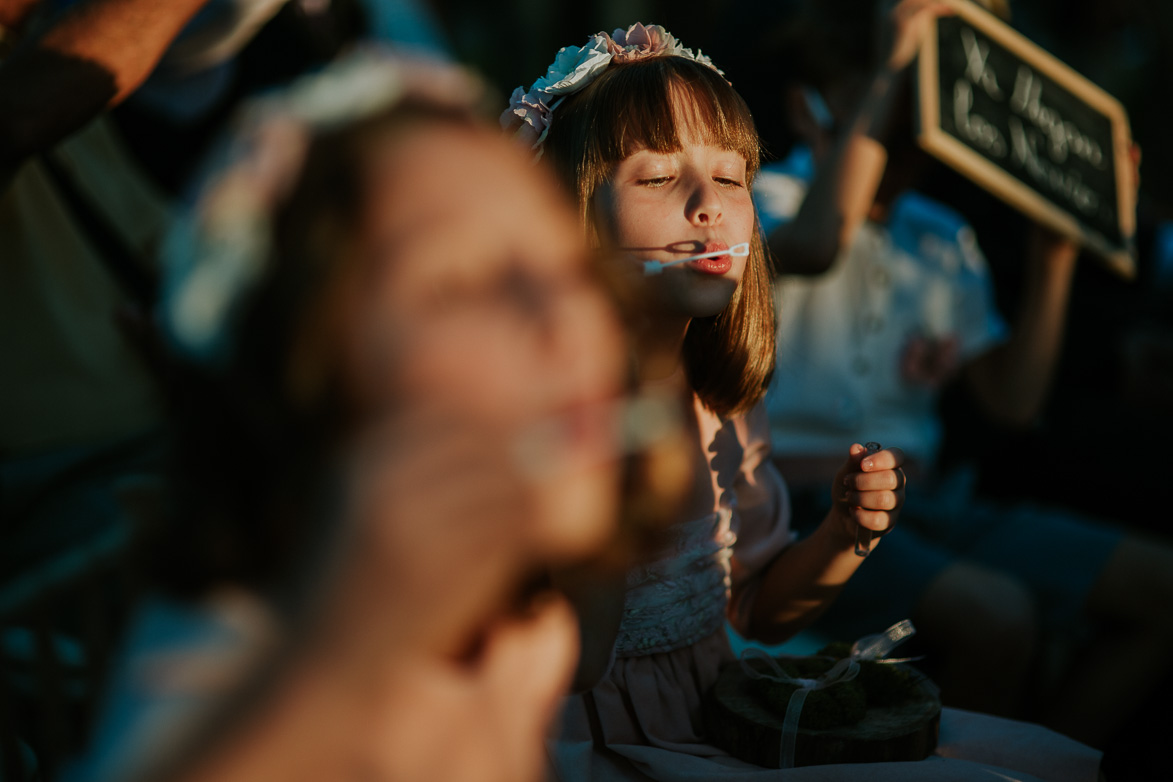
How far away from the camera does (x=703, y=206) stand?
4.03ft

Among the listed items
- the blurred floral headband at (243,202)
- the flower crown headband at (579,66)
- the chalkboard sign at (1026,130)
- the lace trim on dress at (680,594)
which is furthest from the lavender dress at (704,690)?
the chalkboard sign at (1026,130)

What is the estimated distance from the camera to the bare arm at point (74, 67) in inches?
54.9

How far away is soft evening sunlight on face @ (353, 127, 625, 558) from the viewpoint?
0.62 m

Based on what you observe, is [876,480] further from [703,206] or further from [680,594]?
[703,206]

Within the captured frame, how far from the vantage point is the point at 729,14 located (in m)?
3.55

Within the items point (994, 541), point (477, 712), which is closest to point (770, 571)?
point (477, 712)

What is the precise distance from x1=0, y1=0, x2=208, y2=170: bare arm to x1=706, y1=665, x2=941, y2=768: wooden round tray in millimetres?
1281

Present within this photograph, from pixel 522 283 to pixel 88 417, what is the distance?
Result: 174cm

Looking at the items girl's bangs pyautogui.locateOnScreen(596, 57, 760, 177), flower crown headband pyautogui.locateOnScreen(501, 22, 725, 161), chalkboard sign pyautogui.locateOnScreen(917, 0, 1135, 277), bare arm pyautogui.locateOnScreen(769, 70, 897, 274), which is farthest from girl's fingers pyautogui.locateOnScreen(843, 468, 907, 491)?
chalkboard sign pyautogui.locateOnScreen(917, 0, 1135, 277)

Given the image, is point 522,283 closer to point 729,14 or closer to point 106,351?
point 106,351

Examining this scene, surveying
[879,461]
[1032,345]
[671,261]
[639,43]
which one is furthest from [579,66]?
[1032,345]

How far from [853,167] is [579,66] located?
100 cm

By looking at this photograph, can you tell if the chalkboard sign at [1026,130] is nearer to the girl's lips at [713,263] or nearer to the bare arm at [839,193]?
the bare arm at [839,193]

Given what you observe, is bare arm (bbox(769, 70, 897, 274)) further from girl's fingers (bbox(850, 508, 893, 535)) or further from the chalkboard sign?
girl's fingers (bbox(850, 508, 893, 535))
